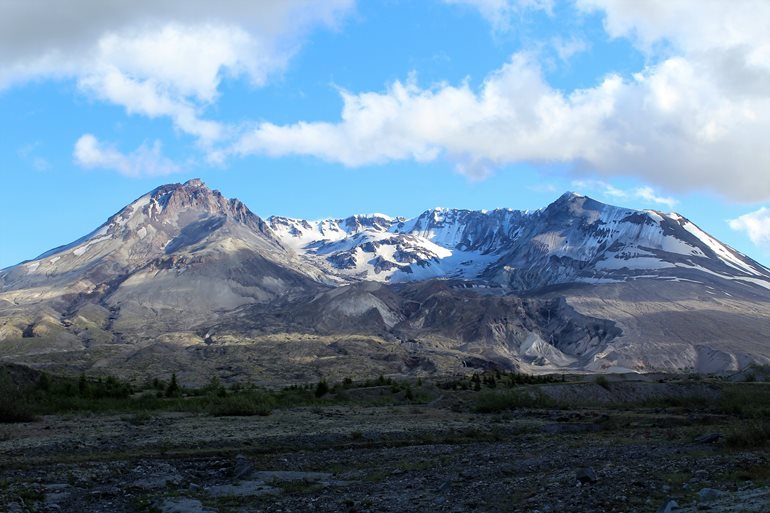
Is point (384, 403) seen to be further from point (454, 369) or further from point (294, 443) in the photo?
point (454, 369)

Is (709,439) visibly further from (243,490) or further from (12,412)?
(12,412)

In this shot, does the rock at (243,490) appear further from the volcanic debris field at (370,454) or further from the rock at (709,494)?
the rock at (709,494)

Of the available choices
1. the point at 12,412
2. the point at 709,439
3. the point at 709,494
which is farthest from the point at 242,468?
the point at 12,412

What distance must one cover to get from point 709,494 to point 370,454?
1496cm

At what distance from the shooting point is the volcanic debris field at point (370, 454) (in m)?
20.2

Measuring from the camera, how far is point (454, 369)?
611 ft

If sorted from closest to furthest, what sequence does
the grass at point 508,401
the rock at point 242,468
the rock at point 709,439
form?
the rock at point 242,468 < the rock at point 709,439 < the grass at point 508,401

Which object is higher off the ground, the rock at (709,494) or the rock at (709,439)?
the rock at (709,494)

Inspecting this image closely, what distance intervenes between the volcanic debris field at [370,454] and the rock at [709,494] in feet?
0.28

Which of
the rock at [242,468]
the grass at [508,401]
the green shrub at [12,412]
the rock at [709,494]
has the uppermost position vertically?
the green shrub at [12,412]

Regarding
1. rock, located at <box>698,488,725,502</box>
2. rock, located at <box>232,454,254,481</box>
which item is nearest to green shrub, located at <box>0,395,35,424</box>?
rock, located at <box>232,454,254,481</box>

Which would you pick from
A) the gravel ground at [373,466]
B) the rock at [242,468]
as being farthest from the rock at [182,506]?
the rock at [242,468]

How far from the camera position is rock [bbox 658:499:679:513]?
16.5 meters

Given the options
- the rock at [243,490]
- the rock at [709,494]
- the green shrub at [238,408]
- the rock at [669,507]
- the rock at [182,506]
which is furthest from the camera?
the green shrub at [238,408]
